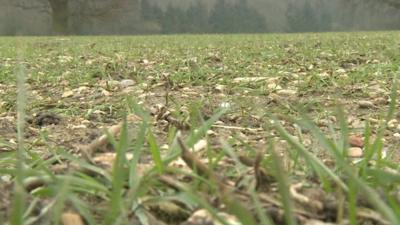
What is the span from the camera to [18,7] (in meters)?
33.4

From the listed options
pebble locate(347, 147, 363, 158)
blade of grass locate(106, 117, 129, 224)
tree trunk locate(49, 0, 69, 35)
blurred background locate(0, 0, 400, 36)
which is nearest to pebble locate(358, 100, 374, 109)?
pebble locate(347, 147, 363, 158)

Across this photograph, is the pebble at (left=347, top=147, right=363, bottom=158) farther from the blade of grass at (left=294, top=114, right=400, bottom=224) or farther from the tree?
the tree

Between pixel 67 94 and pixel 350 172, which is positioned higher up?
pixel 350 172

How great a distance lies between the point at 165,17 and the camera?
4994 centimetres

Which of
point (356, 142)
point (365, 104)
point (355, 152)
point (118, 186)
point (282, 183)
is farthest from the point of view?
point (365, 104)

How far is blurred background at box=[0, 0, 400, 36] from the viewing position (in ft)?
107

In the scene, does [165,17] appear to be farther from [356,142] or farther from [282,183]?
[282,183]

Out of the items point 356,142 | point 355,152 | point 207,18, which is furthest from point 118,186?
point 207,18

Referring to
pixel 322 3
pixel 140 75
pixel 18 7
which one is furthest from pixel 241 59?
pixel 322 3

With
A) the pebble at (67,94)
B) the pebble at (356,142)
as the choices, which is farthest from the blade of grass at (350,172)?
the pebble at (67,94)

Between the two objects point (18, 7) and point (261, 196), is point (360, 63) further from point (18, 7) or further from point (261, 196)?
point (18, 7)

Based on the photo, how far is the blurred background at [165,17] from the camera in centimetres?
3253

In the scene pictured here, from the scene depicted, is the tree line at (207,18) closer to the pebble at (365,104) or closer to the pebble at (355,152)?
the pebble at (365,104)

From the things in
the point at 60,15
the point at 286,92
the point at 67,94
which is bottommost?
the point at 60,15
